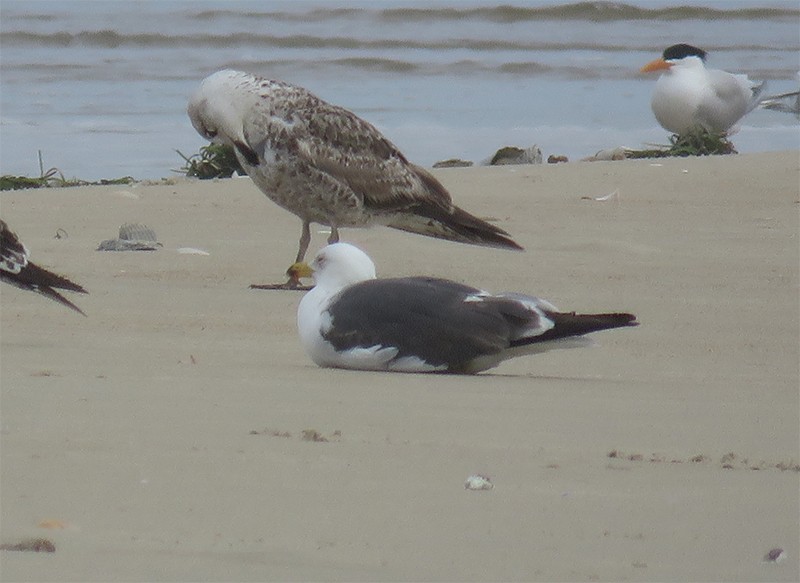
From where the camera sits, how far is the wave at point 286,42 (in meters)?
22.4

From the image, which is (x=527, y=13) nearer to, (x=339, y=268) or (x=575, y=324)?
(x=339, y=268)

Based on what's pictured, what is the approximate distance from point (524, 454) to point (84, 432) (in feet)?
3.53

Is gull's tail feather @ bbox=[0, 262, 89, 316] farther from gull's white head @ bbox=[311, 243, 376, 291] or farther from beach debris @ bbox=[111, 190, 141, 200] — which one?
beach debris @ bbox=[111, 190, 141, 200]

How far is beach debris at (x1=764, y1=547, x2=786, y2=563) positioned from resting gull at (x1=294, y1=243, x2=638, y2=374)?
6.64 ft

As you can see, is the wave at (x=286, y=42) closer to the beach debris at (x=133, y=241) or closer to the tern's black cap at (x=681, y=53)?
the tern's black cap at (x=681, y=53)

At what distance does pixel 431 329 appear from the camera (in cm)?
570

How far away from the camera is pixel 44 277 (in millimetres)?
6211

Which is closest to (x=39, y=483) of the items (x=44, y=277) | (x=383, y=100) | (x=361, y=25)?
(x=44, y=277)

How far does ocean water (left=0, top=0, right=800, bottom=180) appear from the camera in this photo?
44.7ft

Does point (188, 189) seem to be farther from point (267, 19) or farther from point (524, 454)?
point (267, 19)

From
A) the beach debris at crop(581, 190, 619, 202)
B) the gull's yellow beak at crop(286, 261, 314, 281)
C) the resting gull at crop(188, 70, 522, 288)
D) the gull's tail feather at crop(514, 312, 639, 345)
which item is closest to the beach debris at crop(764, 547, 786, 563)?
the gull's tail feather at crop(514, 312, 639, 345)

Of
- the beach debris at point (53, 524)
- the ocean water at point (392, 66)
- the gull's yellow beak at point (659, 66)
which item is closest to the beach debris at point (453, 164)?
the ocean water at point (392, 66)

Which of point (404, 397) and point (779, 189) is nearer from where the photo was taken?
point (404, 397)

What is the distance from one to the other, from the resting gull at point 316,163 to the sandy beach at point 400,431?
266 millimetres
